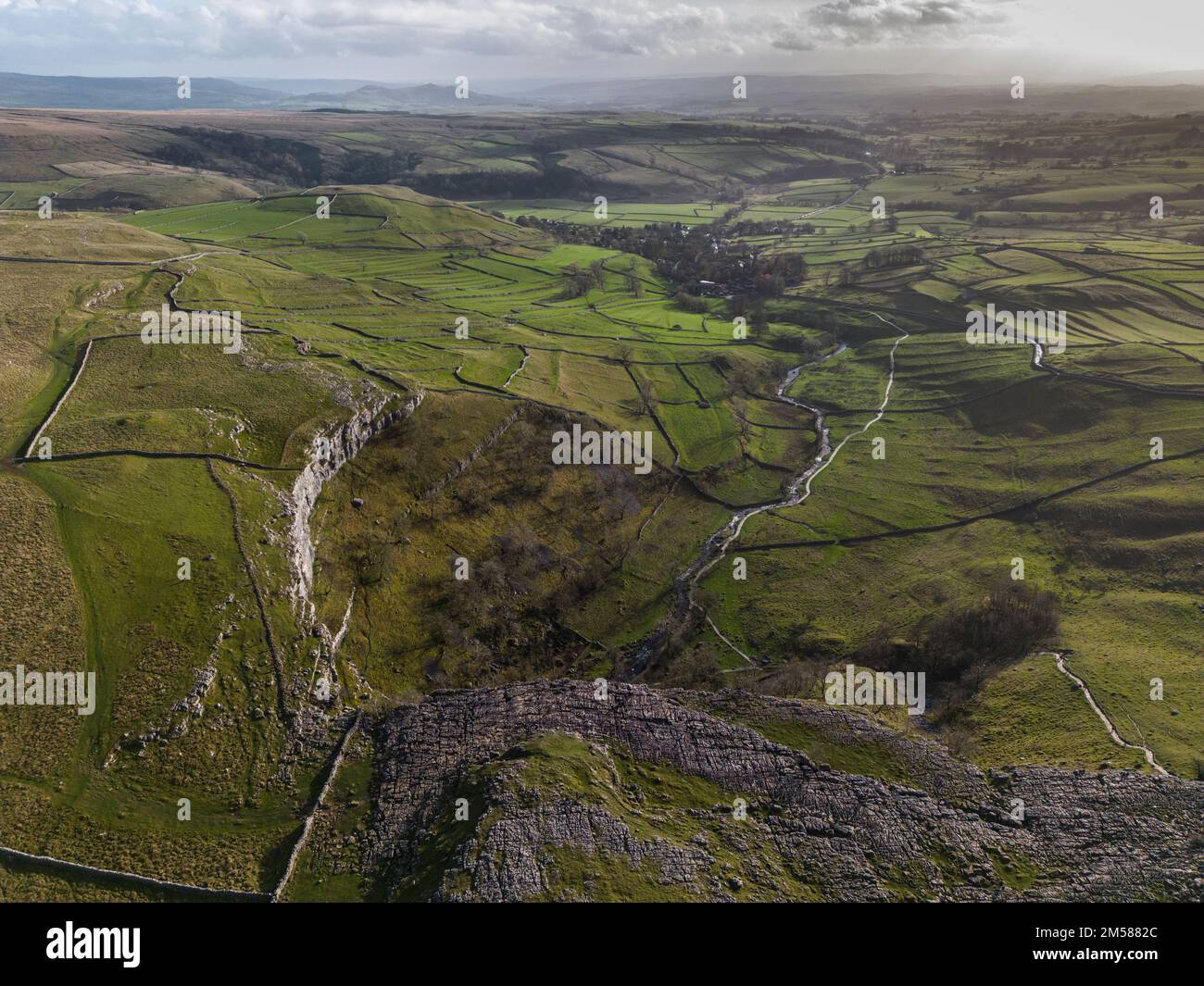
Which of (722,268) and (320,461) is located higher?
(722,268)

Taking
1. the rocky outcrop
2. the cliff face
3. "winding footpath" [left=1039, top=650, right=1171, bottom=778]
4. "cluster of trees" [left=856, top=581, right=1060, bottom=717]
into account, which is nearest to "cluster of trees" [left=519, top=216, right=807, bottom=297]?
the rocky outcrop

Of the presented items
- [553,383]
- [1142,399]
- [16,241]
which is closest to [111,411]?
[553,383]

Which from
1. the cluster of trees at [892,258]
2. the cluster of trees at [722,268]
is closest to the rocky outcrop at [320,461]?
the cluster of trees at [722,268]

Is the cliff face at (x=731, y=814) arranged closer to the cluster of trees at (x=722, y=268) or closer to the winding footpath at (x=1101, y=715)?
the winding footpath at (x=1101, y=715)

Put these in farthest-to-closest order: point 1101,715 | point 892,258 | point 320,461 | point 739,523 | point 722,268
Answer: point 722,268
point 892,258
point 739,523
point 320,461
point 1101,715

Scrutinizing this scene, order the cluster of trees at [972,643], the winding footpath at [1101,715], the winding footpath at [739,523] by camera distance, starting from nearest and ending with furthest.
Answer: the winding footpath at [1101,715]
the cluster of trees at [972,643]
the winding footpath at [739,523]

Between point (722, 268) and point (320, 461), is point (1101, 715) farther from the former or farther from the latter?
point (722, 268)

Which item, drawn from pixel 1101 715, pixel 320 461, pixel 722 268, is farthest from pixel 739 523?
pixel 722 268
